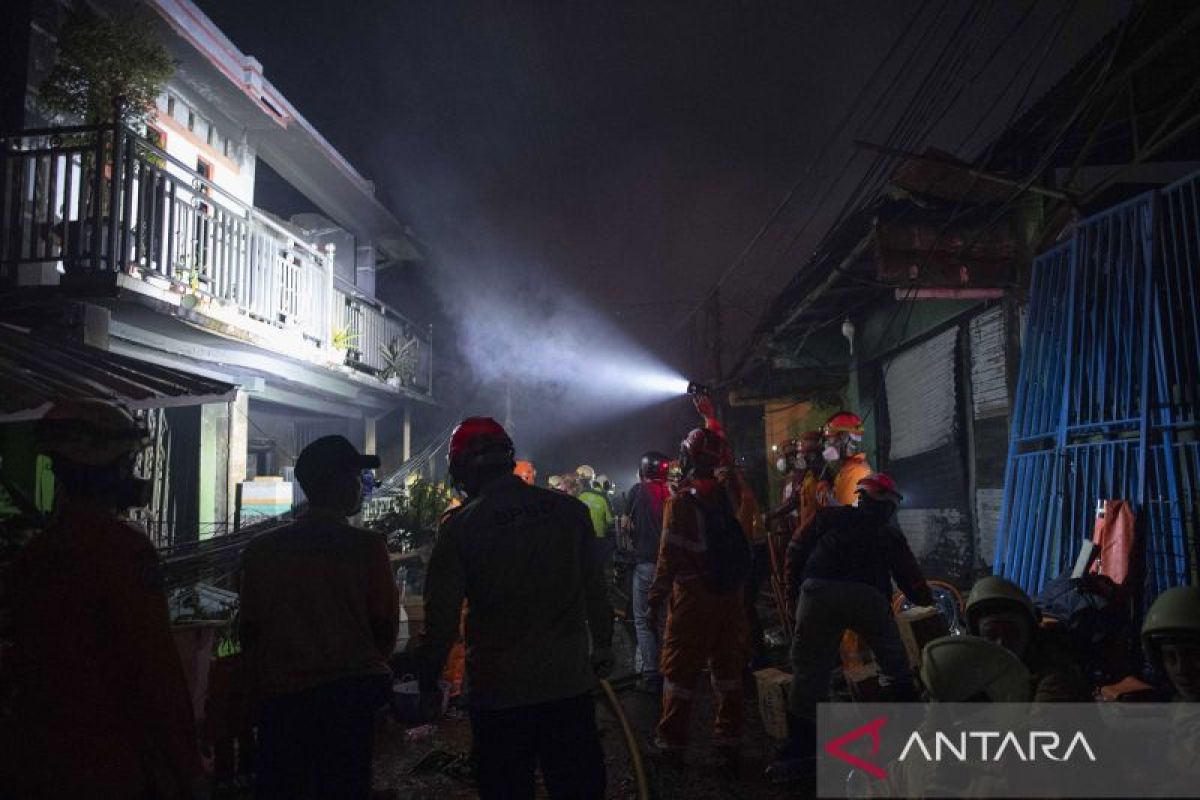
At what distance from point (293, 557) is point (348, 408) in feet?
42.2

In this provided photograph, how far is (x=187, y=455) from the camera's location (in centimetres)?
966

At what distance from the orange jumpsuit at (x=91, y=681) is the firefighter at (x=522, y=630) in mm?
1038

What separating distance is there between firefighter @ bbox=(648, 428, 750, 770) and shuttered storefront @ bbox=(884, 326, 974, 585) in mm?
5698

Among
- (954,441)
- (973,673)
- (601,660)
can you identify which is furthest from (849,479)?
(973,673)

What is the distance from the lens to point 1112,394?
6090 mm

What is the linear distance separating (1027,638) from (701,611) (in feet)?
7.29

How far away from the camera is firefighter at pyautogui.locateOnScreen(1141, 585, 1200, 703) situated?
2.82m

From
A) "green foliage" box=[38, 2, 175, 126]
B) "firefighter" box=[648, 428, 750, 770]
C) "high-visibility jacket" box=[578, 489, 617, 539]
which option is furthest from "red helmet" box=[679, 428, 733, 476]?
"green foliage" box=[38, 2, 175, 126]

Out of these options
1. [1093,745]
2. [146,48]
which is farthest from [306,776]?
[146,48]

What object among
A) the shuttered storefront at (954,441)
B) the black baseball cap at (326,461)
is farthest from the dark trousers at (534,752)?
the shuttered storefront at (954,441)

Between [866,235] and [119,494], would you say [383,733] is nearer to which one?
[119,494]

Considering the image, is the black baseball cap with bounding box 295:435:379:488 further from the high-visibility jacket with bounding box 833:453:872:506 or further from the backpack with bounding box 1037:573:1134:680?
the high-visibility jacket with bounding box 833:453:872:506

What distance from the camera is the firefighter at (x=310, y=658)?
289cm

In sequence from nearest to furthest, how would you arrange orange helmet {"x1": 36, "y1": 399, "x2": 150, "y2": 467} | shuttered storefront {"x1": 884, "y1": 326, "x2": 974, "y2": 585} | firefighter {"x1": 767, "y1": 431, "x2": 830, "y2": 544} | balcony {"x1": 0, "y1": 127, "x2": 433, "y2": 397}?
orange helmet {"x1": 36, "y1": 399, "x2": 150, "y2": 467}, balcony {"x1": 0, "y1": 127, "x2": 433, "y2": 397}, firefighter {"x1": 767, "y1": 431, "x2": 830, "y2": 544}, shuttered storefront {"x1": 884, "y1": 326, "x2": 974, "y2": 585}
